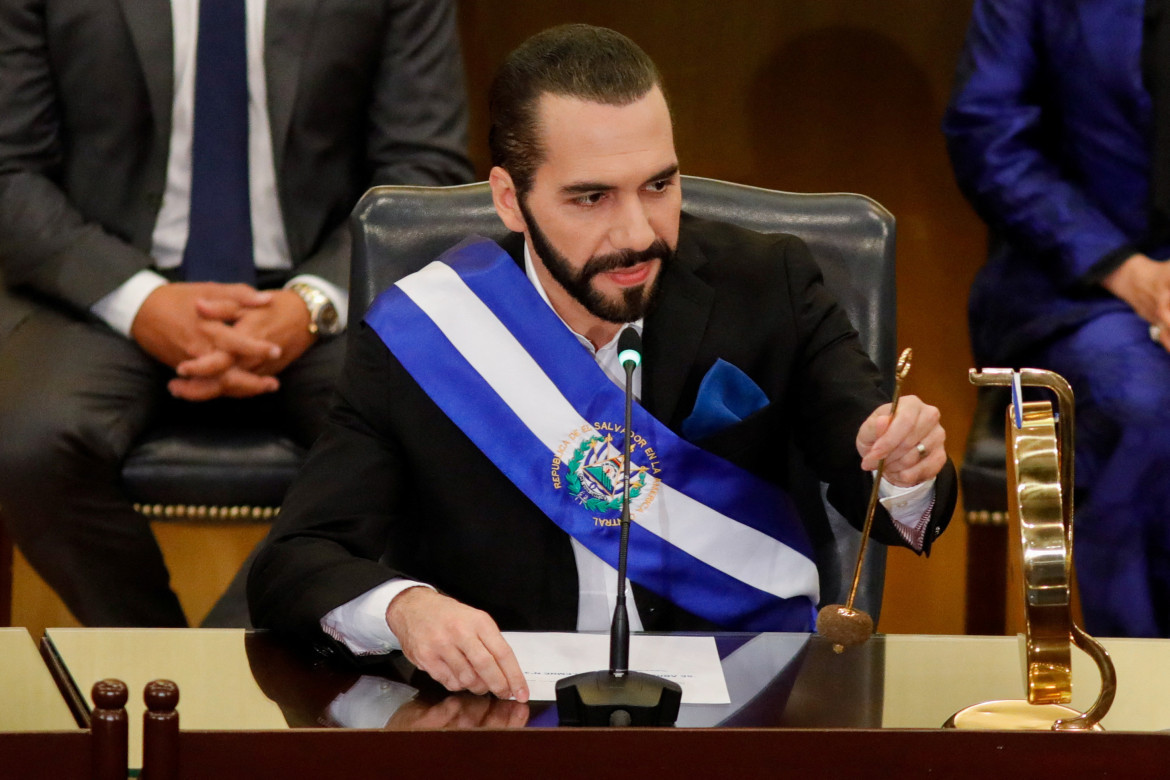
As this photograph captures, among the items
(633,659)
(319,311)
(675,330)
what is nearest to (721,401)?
(675,330)

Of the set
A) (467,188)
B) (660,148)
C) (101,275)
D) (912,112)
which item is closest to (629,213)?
(660,148)

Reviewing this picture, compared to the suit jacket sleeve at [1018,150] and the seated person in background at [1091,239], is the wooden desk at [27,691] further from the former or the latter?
the suit jacket sleeve at [1018,150]

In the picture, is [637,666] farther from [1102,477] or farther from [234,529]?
[234,529]

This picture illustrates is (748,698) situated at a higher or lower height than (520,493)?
lower

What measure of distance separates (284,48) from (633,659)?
1496 mm

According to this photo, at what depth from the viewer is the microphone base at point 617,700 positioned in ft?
3.42

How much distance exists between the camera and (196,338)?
2.29 metres

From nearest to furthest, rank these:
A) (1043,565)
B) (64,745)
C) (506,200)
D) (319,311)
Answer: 1. (64,745)
2. (1043,565)
3. (506,200)
4. (319,311)

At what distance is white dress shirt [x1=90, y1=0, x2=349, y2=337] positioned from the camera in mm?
2414

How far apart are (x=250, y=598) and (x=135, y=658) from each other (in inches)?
9.9

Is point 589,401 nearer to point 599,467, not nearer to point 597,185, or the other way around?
point 599,467

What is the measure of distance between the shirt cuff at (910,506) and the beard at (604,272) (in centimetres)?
32

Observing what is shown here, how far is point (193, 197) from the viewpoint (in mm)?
2434

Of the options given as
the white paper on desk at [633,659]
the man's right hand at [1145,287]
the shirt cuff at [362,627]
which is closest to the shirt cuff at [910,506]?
the white paper on desk at [633,659]
